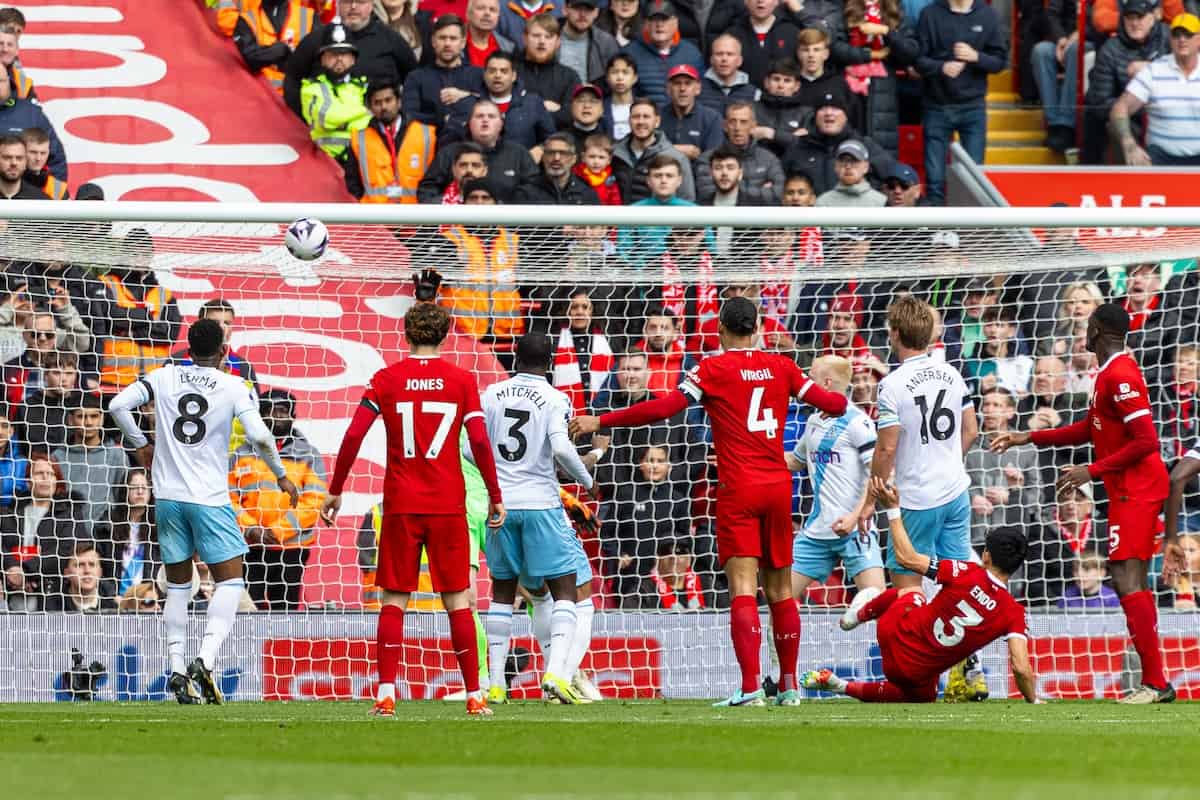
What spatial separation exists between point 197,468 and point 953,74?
27.0 feet

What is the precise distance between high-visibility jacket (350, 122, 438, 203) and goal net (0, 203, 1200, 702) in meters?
1.28

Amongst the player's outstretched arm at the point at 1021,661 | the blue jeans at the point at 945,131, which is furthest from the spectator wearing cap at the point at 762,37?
the player's outstretched arm at the point at 1021,661

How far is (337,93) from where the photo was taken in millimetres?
15328

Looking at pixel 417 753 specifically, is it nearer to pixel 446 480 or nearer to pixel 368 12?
pixel 446 480

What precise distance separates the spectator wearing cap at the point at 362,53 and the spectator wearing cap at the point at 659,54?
1.94 meters

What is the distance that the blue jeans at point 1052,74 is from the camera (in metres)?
17.4

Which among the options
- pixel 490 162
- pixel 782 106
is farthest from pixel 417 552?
pixel 782 106

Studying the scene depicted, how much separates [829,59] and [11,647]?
8.35 m

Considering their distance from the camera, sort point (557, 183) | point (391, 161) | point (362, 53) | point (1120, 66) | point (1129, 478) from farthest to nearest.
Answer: point (1120, 66) < point (362, 53) < point (391, 161) < point (557, 183) < point (1129, 478)

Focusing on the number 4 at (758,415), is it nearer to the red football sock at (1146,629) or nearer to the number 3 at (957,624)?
the number 3 at (957,624)

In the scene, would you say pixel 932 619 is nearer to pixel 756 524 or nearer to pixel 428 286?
pixel 756 524

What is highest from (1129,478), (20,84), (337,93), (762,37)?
(762,37)

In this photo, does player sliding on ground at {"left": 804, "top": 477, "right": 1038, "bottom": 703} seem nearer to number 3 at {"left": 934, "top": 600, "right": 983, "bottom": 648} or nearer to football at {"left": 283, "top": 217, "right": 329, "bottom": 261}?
number 3 at {"left": 934, "top": 600, "right": 983, "bottom": 648}

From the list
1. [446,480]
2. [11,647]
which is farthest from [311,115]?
[446,480]
